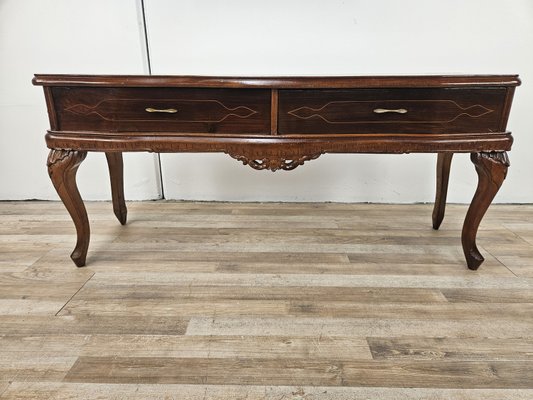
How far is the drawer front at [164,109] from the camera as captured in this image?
121 cm

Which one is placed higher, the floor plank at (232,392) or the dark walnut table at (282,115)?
the dark walnut table at (282,115)

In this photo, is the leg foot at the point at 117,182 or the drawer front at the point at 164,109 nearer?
the drawer front at the point at 164,109

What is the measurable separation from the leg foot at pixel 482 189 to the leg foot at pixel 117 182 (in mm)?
1495

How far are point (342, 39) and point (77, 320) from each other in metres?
1.79

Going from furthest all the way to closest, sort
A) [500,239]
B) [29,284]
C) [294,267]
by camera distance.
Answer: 1. [500,239]
2. [294,267]
3. [29,284]

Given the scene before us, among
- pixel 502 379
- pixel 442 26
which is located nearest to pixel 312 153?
pixel 502 379

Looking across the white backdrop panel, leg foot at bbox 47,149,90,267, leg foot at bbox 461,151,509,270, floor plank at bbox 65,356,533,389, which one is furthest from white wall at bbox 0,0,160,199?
leg foot at bbox 461,151,509,270

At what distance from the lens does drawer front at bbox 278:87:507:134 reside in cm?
119

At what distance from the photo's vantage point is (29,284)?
1.34 meters

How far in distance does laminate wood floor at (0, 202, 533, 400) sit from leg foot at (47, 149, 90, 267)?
0.29 ft

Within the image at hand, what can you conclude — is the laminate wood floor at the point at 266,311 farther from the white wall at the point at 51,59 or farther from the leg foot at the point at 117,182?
the white wall at the point at 51,59

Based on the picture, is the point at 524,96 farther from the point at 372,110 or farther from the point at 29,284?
the point at 29,284

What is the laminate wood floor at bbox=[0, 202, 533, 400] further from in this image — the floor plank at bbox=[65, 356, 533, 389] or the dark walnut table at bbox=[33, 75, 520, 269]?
the dark walnut table at bbox=[33, 75, 520, 269]

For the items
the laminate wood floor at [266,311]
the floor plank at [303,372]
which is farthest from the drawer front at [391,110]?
the floor plank at [303,372]
